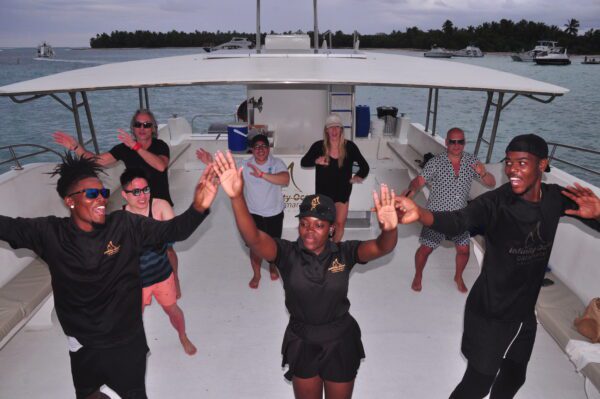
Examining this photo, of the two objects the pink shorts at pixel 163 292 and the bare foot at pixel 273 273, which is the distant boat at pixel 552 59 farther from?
the pink shorts at pixel 163 292

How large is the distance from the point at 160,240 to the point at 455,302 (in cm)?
307

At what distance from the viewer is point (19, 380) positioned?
11.2 ft

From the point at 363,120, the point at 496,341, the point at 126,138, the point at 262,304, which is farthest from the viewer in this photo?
the point at 363,120

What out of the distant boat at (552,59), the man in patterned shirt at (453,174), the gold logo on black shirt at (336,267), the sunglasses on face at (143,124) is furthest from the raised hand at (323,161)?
the distant boat at (552,59)

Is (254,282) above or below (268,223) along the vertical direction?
below

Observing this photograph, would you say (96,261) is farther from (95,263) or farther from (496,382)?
(496,382)

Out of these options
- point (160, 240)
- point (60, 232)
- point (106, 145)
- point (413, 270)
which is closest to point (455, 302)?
point (413, 270)

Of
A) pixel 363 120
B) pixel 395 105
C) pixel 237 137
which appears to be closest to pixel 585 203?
pixel 237 137

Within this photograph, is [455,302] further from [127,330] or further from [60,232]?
[60,232]

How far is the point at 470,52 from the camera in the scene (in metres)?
80.8

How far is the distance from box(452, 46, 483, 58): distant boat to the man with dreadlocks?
8678 centimetres

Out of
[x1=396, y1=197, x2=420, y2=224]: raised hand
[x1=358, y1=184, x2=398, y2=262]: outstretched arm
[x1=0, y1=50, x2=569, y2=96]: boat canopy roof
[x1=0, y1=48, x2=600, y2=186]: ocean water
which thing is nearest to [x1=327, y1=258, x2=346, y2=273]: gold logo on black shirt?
[x1=358, y1=184, x2=398, y2=262]: outstretched arm

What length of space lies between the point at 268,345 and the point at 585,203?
2490 mm

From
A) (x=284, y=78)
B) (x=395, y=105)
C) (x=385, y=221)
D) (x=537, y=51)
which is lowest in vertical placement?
(x=395, y=105)
